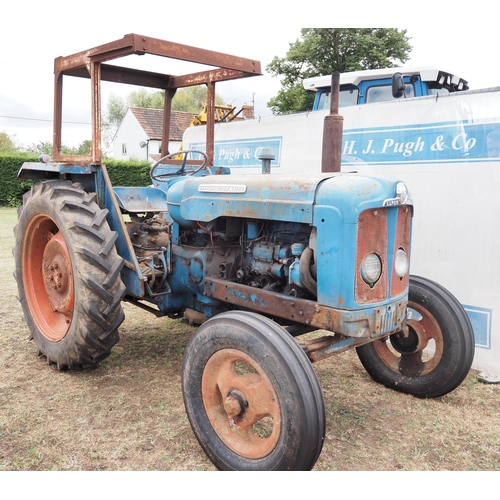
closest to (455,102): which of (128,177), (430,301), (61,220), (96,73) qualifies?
(430,301)

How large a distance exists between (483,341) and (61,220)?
10.8 ft

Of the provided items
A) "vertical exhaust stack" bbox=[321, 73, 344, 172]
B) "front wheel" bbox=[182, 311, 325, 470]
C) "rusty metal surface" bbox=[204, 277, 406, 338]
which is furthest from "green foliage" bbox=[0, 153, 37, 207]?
"front wheel" bbox=[182, 311, 325, 470]

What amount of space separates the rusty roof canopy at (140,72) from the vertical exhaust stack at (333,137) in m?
0.98

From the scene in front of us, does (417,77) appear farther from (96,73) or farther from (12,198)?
(12,198)

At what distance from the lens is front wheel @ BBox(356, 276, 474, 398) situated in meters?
3.07

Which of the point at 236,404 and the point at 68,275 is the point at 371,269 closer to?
the point at 236,404

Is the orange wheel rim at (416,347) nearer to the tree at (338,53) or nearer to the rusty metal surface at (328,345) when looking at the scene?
the rusty metal surface at (328,345)

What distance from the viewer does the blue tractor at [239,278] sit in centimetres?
229

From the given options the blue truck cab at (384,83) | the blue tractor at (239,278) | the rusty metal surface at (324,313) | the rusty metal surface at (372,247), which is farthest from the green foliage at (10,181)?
the rusty metal surface at (372,247)

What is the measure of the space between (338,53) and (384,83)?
15.9 metres

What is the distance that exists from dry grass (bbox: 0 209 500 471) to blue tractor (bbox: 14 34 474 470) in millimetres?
182

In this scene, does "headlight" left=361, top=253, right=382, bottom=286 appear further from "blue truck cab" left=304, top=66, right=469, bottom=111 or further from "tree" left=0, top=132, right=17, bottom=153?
"tree" left=0, top=132, right=17, bottom=153

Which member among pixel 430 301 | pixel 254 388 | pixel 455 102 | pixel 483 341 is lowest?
pixel 483 341

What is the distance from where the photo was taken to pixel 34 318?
3701 millimetres
